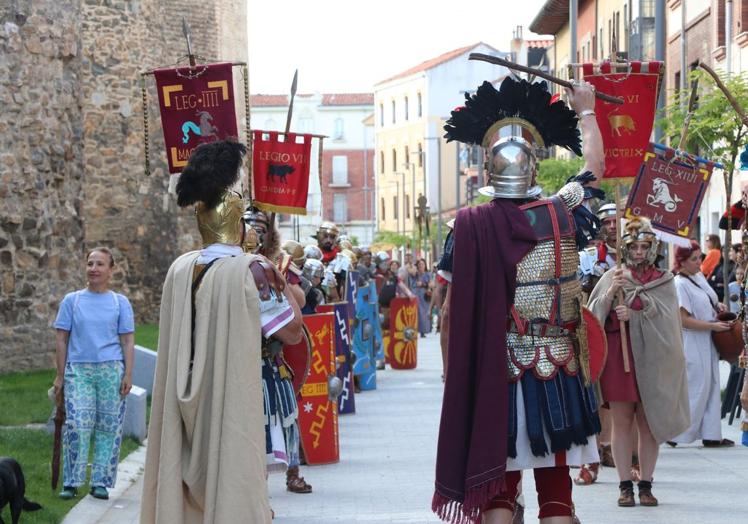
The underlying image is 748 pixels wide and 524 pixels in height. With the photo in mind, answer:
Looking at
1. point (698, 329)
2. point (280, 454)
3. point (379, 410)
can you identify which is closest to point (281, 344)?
point (280, 454)

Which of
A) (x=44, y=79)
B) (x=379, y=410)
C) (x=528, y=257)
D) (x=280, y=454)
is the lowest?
(x=379, y=410)

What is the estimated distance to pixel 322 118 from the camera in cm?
12106

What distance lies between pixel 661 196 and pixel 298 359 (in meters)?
5.43

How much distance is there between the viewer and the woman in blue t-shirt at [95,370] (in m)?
10.5

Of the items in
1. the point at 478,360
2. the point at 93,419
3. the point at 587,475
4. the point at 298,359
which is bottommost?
the point at 587,475

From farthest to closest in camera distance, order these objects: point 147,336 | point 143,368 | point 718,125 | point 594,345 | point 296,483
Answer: point 147,336, point 718,125, point 143,368, point 296,483, point 594,345

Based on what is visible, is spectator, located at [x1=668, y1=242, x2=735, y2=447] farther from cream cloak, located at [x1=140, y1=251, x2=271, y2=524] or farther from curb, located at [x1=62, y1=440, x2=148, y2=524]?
cream cloak, located at [x1=140, y1=251, x2=271, y2=524]

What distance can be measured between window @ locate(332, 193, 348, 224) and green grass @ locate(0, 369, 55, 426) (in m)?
101

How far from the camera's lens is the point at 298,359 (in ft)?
28.4

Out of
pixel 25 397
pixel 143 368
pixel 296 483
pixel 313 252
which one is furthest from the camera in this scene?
pixel 313 252

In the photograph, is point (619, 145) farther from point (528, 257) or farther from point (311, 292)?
point (528, 257)

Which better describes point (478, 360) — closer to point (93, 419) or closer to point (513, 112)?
point (513, 112)

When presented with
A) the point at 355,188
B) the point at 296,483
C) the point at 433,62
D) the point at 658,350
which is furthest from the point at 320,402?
the point at 355,188

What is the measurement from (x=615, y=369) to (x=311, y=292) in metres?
2.45
